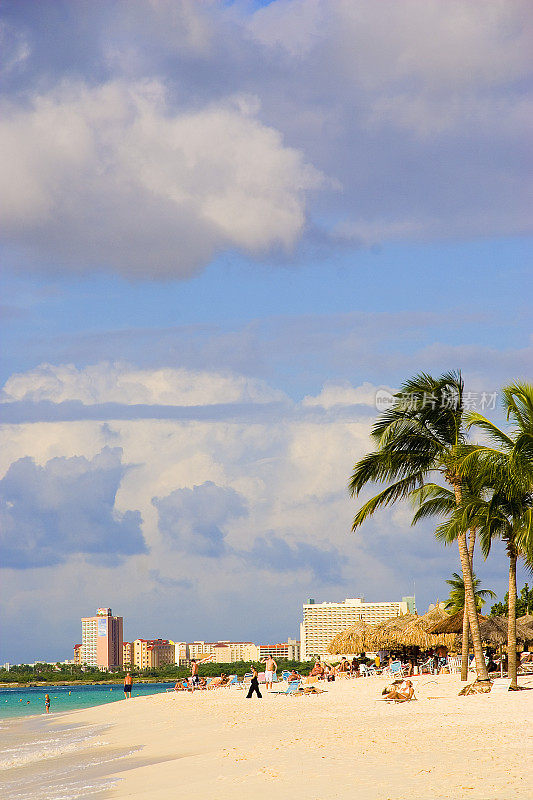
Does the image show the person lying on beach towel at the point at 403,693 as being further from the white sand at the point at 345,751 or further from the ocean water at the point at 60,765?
the ocean water at the point at 60,765

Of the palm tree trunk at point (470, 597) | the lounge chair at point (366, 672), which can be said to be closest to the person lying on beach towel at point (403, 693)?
the palm tree trunk at point (470, 597)

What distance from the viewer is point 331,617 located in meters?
172

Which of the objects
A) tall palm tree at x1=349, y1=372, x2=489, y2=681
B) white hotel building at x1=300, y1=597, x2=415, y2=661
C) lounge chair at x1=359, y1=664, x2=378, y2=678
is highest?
tall palm tree at x1=349, y1=372, x2=489, y2=681

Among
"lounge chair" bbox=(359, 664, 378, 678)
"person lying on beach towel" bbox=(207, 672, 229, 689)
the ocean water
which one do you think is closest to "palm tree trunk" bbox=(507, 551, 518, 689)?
the ocean water

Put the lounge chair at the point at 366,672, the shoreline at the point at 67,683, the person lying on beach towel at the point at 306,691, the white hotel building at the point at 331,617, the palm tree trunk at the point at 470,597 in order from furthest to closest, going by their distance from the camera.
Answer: the white hotel building at the point at 331,617, the shoreline at the point at 67,683, the lounge chair at the point at 366,672, the person lying on beach towel at the point at 306,691, the palm tree trunk at the point at 470,597

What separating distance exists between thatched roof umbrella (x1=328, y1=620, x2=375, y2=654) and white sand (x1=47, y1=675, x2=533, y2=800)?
12283mm

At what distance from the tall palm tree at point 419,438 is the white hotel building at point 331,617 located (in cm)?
13547

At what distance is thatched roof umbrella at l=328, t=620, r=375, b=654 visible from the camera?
109 feet

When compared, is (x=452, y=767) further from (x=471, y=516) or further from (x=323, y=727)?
(x=471, y=516)

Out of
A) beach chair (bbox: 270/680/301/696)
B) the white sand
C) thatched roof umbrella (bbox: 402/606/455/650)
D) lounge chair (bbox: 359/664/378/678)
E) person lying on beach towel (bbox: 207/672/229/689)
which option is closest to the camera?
the white sand

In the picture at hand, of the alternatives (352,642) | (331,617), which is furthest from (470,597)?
(331,617)

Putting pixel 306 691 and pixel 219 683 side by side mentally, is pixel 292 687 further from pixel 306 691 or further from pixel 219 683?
pixel 219 683

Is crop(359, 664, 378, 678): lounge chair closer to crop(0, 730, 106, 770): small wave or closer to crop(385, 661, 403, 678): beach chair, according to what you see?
crop(385, 661, 403, 678): beach chair

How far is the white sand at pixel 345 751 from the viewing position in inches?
340
